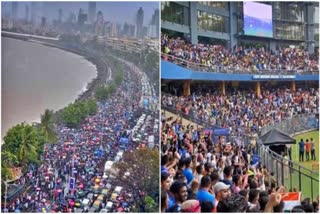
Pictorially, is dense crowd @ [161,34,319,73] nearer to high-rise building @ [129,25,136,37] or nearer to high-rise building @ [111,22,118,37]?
high-rise building @ [129,25,136,37]

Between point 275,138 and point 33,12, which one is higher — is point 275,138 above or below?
below

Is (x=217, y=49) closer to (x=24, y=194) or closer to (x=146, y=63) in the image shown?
(x=146, y=63)

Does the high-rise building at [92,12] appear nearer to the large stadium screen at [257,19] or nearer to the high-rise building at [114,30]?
the high-rise building at [114,30]

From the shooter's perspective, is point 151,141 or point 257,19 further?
point 257,19

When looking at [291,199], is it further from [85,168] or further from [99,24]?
[99,24]

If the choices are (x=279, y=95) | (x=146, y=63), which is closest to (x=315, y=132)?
(x=279, y=95)

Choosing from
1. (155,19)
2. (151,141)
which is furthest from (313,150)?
(155,19)

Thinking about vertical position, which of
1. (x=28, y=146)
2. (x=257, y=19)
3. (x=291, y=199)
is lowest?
(x=291, y=199)
